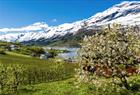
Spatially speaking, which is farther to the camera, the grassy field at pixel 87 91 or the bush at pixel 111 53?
the grassy field at pixel 87 91

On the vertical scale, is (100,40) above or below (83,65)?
above

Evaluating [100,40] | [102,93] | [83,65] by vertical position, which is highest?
[100,40]

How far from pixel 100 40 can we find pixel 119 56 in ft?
8.91

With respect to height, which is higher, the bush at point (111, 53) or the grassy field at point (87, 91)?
the bush at point (111, 53)

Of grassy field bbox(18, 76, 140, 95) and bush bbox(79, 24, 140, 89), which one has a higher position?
bush bbox(79, 24, 140, 89)

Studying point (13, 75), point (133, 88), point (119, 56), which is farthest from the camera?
point (13, 75)

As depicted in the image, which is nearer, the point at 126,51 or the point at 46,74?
the point at 126,51

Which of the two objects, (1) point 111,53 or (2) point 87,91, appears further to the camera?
(2) point 87,91

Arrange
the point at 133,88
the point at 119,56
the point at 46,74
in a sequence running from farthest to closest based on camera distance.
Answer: the point at 46,74
the point at 133,88
the point at 119,56

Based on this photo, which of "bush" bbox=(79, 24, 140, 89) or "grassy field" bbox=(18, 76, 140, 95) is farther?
"grassy field" bbox=(18, 76, 140, 95)

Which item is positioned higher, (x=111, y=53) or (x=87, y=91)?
(x=111, y=53)

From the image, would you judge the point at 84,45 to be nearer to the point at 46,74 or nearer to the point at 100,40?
the point at 100,40

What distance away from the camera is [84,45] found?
1523 inches

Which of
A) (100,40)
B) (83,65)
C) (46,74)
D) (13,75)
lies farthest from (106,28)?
(46,74)
